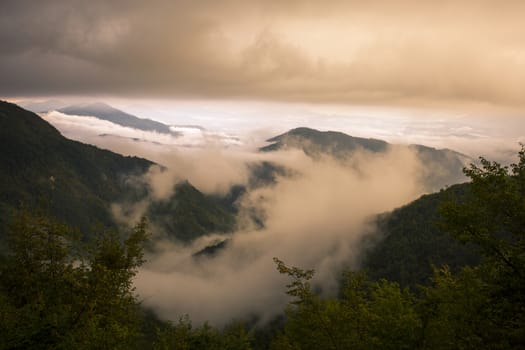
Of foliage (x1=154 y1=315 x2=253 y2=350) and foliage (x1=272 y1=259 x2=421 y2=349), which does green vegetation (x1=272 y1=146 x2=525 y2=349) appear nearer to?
foliage (x1=272 y1=259 x2=421 y2=349)

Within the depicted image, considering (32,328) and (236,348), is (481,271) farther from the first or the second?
(236,348)

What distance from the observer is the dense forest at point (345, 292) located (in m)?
18.1

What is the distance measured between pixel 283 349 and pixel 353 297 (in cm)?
1118

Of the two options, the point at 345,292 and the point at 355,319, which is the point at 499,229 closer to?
the point at 355,319

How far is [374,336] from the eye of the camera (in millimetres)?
27797

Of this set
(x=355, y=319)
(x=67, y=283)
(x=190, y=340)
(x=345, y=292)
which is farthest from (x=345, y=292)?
(x=67, y=283)

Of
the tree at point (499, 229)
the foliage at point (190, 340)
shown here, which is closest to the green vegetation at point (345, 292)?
the tree at point (499, 229)

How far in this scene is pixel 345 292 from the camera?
1185 inches

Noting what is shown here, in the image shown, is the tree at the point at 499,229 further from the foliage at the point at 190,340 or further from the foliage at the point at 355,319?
the foliage at the point at 190,340

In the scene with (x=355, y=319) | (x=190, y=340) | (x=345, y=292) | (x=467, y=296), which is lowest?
(x=190, y=340)

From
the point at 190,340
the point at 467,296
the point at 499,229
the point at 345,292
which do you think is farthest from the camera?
the point at 190,340

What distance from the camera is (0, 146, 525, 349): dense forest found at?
1812cm

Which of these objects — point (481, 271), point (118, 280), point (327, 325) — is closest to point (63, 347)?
point (118, 280)

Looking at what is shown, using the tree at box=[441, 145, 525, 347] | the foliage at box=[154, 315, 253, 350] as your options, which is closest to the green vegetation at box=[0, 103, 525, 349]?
the tree at box=[441, 145, 525, 347]
